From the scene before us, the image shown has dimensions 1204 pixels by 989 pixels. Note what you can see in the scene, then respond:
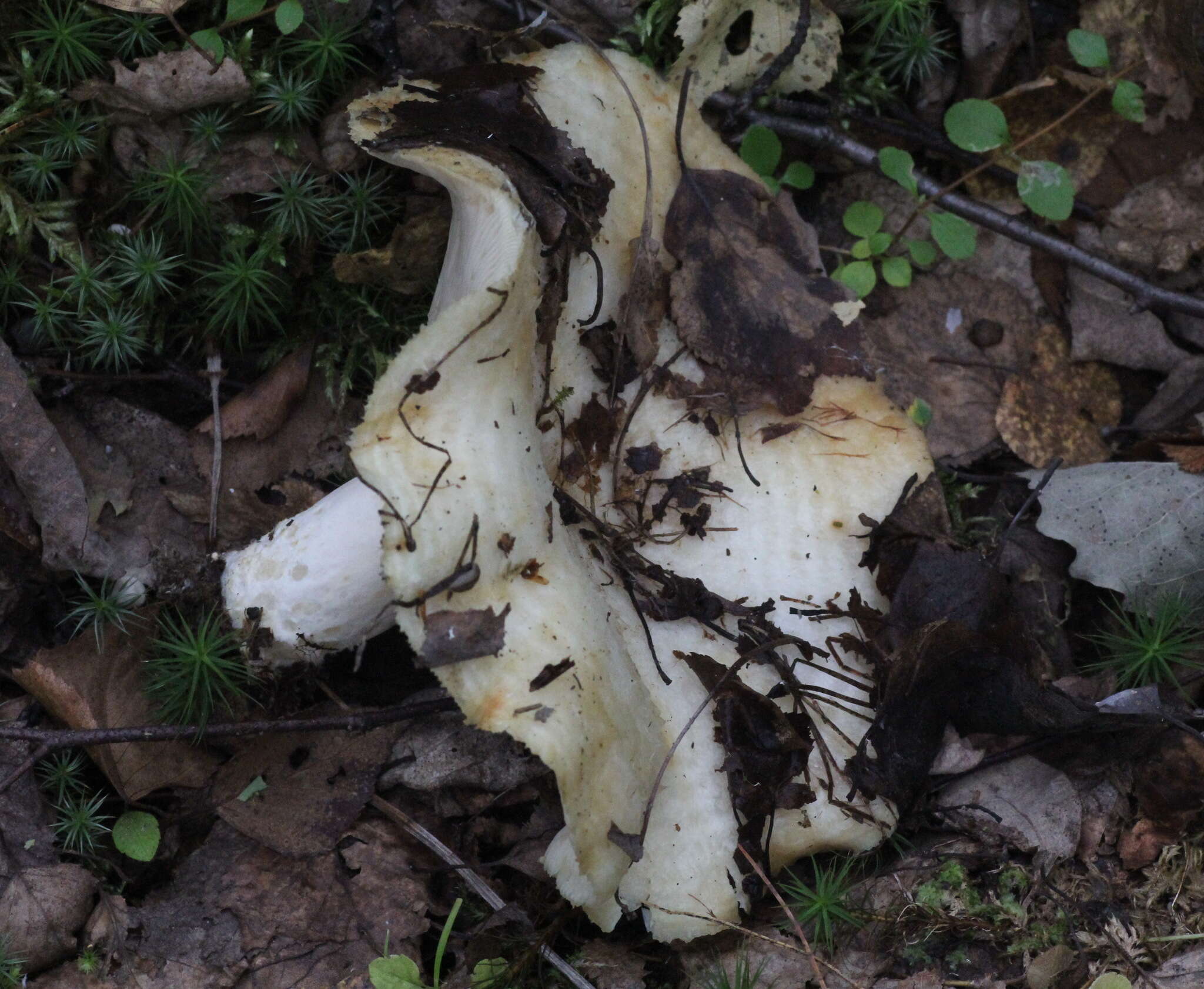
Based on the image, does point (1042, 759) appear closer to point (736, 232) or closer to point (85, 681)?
point (736, 232)

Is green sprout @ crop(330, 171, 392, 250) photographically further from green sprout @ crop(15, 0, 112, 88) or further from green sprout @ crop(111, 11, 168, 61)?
green sprout @ crop(15, 0, 112, 88)

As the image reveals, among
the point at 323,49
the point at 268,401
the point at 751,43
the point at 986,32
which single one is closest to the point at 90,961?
the point at 268,401

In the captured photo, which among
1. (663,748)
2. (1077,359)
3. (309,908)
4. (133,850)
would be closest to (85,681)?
(133,850)

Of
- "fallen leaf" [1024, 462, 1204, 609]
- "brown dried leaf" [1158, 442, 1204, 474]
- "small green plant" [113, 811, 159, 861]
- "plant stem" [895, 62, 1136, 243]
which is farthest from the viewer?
"plant stem" [895, 62, 1136, 243]

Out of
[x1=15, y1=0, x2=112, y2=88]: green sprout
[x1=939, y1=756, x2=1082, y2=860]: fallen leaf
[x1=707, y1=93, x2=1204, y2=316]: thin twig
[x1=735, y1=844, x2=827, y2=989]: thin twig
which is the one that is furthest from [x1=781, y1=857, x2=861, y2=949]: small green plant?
[x1=15, y1=0, x2=112, y2=88]: green sprout

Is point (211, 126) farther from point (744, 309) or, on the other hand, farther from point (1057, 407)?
point (1057, 407)

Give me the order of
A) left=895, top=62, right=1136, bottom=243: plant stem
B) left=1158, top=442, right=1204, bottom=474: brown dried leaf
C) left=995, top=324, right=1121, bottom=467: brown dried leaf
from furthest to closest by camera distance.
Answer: left=995, top=324, right=1121, bottom=467: brown dried leaf → left=895, top=62, right=1136, bottom=243: plant stem → left=1158, top=442, right=1204, bottom=474: brown dried leaf
